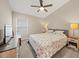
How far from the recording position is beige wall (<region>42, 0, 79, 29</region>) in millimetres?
4945

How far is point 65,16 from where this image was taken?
561cm

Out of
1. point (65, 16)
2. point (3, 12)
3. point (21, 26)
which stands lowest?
point (21, 26)

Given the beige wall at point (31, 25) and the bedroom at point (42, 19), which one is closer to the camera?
the bedroom at point (42, 19)

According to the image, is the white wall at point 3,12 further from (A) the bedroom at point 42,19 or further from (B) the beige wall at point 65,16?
(B) the beige wall at point 65,16

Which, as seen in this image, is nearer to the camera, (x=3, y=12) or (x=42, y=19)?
(x=3, y=12)

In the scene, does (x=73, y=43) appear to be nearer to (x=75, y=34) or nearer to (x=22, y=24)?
(x=75, y=34)

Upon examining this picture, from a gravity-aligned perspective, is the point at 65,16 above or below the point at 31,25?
above

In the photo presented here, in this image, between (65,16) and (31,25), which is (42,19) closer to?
(31,25)

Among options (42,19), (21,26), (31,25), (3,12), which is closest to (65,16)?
(42,19)

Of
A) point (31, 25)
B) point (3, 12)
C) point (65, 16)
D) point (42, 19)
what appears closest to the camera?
point (3, 12)

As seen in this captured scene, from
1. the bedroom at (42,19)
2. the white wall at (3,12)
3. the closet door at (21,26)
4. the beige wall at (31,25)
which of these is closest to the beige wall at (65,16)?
the bedroom at (42,19)

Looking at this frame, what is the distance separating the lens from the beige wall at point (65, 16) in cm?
495

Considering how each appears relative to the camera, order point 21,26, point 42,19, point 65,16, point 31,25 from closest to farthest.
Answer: point 65,16
point 21,26
point 31,25
point 42,19

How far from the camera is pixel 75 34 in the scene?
5059 millimetres
